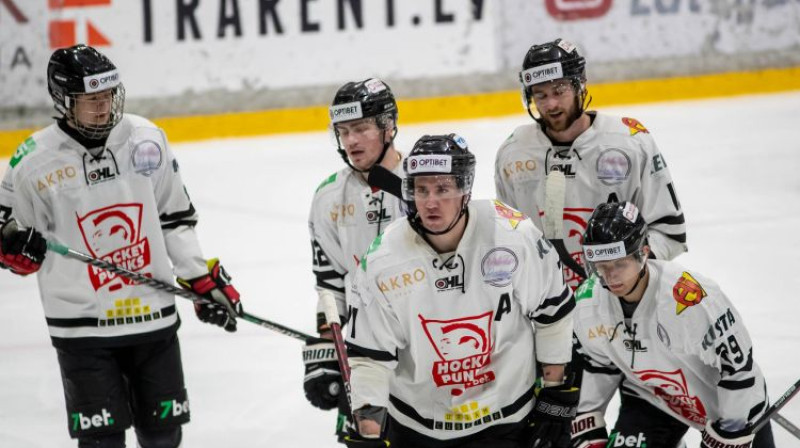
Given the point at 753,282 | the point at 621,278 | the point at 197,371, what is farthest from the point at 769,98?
the point at 621,278

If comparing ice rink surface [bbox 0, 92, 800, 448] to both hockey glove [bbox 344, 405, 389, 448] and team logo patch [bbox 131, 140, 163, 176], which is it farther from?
hockey glove [bbox 344, 405, 389, 448]

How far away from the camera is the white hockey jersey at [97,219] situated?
3.39 metres

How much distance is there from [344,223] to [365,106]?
334mm

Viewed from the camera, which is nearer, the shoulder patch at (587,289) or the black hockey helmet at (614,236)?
the black hockey helmet at (614,236)

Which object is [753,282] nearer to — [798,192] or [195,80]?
[798,192]

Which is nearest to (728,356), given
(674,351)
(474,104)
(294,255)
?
(674,351)

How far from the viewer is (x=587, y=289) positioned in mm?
3285

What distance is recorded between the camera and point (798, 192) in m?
6.45

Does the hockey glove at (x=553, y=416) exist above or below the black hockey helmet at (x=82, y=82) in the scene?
below

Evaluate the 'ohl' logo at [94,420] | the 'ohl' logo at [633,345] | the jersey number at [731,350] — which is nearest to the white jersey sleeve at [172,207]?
the 'ohl' logo at [94,420]

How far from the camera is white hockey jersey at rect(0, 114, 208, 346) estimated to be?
3.39 metres

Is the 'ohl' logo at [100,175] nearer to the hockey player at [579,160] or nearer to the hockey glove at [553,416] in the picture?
the hockey player at [579,160]

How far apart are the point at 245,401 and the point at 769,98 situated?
540 centimetres

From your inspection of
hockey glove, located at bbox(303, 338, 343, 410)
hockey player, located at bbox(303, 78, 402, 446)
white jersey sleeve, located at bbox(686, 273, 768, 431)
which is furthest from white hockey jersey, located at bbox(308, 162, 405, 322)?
white jersey sleeve, located at bbox(686, 273, 768, 431)
